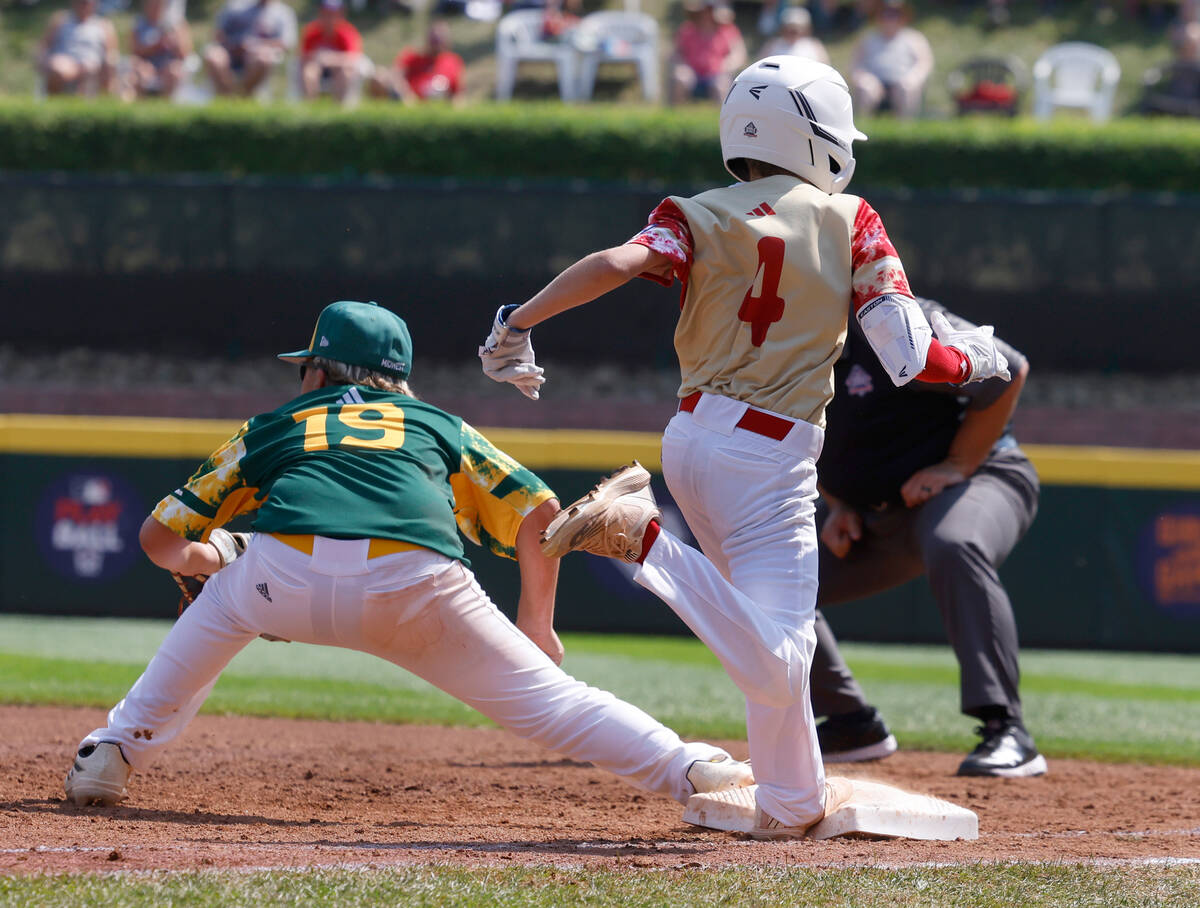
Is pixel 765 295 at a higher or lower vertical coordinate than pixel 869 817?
higher

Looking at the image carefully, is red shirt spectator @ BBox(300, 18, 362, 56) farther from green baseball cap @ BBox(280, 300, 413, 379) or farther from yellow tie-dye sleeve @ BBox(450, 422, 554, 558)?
yellow tie-dye sleeve @ BBox(450, 422, 554, 558)

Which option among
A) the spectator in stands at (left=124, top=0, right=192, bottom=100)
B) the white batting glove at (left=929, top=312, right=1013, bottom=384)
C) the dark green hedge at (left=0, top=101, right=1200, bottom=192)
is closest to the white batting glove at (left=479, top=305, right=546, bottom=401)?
the white batting glove at (left=929, top=312, right=1013, bottom=384)

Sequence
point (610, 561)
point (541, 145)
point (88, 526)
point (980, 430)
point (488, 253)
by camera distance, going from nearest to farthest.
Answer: point (980, 430)
point (610, 561)
point (88, 526)
point (488, 253)
point (541, 145)

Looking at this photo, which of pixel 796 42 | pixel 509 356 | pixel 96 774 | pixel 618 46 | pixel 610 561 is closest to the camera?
pixel 509 356

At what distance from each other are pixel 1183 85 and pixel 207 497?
14366mm

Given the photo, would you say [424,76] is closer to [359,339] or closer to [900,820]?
[359,339]

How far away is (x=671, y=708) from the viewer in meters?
7.54

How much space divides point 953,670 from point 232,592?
6552mm

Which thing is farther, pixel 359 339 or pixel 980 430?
pixel 980 430

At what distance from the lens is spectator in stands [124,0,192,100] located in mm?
16219

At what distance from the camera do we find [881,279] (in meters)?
4.04

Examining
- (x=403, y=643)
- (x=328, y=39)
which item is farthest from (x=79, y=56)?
(x=403, y=643)

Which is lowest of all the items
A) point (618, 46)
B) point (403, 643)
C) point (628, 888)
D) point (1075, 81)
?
point (628, 888)

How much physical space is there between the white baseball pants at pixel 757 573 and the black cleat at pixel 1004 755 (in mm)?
1753
